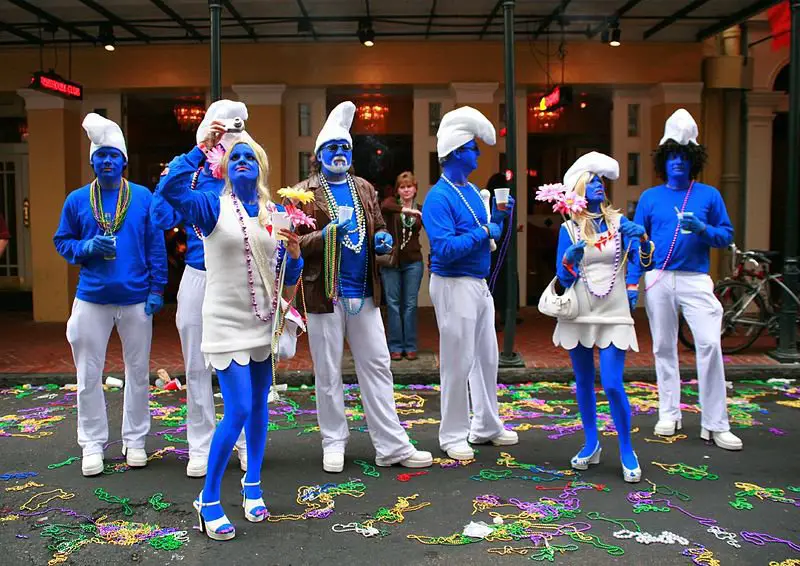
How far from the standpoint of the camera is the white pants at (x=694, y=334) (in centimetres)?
593

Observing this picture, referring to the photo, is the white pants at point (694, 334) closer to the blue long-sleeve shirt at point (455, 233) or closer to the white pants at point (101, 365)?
the blue long-sleeve shirt at point (455, 233)

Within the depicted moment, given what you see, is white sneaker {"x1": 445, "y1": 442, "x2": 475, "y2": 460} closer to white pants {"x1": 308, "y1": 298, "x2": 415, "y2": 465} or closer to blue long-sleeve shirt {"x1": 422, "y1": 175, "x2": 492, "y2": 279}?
white pants {"x1": 308, "y1": 298, "x2": 415, "y2": 465}

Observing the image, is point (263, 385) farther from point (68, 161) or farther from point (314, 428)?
point (68, 161)

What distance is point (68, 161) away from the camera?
40.9 ft

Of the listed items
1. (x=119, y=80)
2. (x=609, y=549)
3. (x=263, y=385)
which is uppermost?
(x=119, y=80)

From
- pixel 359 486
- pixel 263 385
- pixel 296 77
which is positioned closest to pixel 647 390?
pixel 359 486

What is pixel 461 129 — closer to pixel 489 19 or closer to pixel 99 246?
pixel 99 246

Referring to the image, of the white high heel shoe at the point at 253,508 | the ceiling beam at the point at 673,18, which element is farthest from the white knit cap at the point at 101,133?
the ceiling beam at the point at 673,18

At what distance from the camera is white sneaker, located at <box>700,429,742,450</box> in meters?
5.78

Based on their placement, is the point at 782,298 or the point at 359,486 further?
the point at 782,298

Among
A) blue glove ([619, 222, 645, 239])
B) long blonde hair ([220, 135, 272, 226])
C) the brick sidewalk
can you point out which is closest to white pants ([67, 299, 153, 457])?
long blonde hair ([220, 135, 272, 226])

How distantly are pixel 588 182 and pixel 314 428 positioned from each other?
289 centimetres

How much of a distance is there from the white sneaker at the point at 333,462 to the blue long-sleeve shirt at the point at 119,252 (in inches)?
62.6

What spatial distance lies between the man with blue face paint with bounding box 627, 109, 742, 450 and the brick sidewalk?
233 cm
